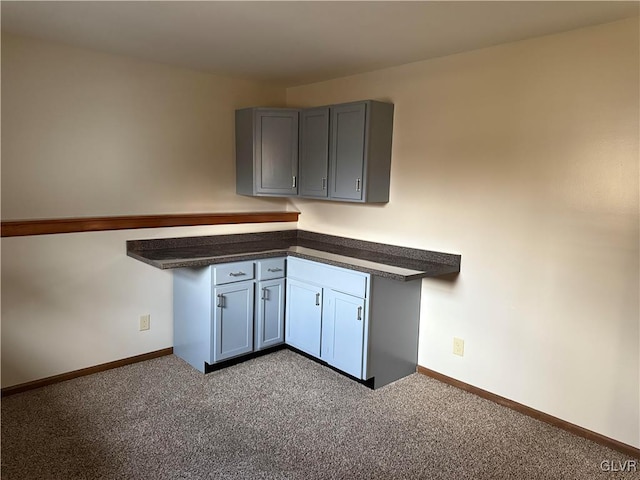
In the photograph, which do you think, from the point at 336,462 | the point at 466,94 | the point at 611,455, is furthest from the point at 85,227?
the point at 611,455

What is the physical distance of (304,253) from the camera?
11.6 feet

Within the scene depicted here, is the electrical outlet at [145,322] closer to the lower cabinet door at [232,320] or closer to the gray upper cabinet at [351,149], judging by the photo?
the lower cabinet door at [232,320]

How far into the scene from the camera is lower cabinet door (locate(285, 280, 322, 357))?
3.49 metres

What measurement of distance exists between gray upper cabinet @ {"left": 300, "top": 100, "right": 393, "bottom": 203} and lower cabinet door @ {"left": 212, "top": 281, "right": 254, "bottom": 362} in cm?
99

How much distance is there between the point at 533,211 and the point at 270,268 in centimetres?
187

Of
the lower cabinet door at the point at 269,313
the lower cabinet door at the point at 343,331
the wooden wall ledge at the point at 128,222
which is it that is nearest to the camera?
the wooden wall ledge at the point at 128,222

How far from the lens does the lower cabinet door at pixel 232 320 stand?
335 centimetres

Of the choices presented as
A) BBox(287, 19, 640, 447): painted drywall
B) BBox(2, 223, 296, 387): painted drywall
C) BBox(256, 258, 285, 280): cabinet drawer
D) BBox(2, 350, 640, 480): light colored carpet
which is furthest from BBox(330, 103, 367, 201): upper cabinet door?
BBox(2, 350, 640, 480): light colored carpet

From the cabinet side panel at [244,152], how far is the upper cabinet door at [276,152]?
7 cm

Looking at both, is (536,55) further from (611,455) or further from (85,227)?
(85,227)

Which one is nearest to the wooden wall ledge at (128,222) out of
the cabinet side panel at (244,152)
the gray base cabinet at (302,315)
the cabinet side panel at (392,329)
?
the cabinet side panel at (244,152)

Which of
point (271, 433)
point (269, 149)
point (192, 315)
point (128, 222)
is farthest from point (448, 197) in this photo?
point (128, 222)

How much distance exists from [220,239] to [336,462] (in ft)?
6.88

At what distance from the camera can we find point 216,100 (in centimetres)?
387
